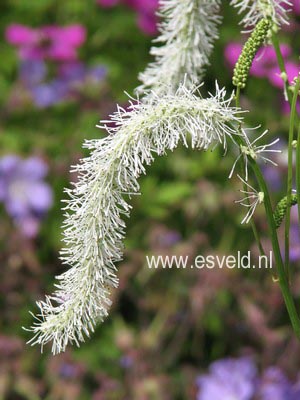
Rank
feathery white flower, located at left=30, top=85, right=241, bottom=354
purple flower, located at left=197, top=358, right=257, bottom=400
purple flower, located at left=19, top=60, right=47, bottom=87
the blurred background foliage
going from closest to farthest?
feathery white flower, located at left=30, top=85, right=241, bottom=354, purple flower, located at left=197, top=358, right=257, bottom=400, the blurred background foliage, purple flower, located at left=19, top=60, right=47, bottom=87

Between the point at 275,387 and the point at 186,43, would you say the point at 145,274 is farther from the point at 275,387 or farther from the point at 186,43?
the point at 186,43

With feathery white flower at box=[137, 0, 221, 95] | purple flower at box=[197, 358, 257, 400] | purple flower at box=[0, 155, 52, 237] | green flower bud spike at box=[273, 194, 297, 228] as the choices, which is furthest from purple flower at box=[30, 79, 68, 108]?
green flower bud spike at box=[273, 194, 297, 228]

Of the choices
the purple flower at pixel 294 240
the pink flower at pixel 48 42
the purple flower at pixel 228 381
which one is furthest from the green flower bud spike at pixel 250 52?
the pink flower at pixel 48 42

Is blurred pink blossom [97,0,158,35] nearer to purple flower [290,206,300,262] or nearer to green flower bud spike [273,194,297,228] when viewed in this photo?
purple flower [290,206,300,262]

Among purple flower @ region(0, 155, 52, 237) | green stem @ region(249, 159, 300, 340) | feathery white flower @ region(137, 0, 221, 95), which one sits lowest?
green stem @ region(249, 159, 300, 340)

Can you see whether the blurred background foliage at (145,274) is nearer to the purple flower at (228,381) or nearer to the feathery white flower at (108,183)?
the purple flower at (228,381)

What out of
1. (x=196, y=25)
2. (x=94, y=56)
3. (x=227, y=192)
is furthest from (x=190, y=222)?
(x=196, y=25)

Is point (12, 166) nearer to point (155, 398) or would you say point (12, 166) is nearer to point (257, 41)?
point (155, 398)
